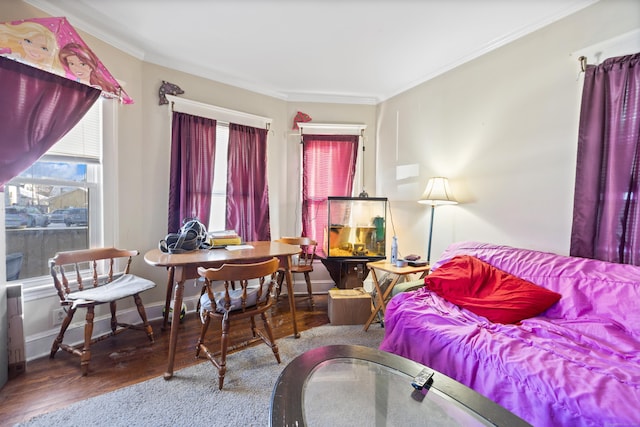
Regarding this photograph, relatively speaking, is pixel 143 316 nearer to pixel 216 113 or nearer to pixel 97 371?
pixel 97 371

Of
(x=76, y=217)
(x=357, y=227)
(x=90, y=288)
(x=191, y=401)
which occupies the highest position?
(x=76, y=217)

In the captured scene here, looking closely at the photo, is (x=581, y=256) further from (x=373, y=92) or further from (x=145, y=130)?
(x=145, y=130)

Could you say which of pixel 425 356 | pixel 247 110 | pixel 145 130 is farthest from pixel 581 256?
pixel 145 130

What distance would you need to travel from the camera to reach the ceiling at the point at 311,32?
195 cm

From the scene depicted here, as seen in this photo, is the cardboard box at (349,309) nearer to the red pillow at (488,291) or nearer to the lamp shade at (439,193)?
the red pillow at (488,291)

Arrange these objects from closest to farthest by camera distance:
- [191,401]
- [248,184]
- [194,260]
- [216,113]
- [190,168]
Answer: [191,401] < [194,260] < [190,168] < [216,113] < [248,184]

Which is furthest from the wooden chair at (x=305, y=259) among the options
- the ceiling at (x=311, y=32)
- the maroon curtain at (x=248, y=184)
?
the ceiling at (x=311, y=32)

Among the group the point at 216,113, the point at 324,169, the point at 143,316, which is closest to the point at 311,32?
the point at 216,113

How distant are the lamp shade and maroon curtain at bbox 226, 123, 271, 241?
6.20 ft

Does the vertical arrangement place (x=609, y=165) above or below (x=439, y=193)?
above

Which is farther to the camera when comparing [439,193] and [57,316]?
[439,193]

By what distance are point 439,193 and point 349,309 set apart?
1.42 meters

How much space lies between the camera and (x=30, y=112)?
5.95 feet

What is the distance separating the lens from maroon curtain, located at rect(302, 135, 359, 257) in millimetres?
3576
